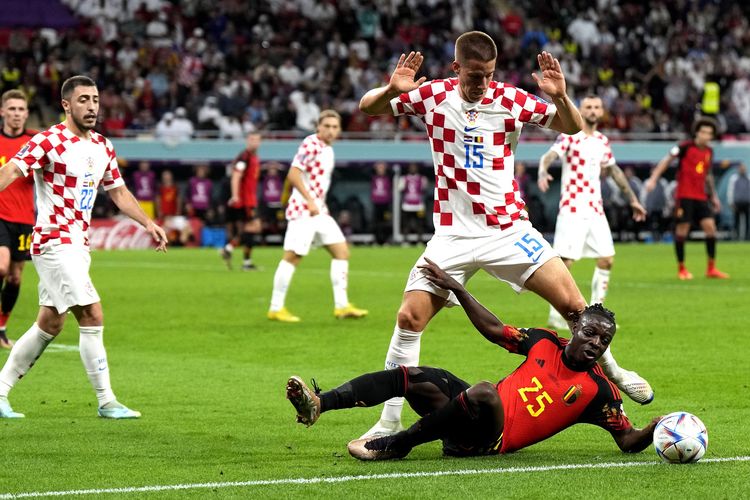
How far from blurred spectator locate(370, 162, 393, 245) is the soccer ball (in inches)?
1106

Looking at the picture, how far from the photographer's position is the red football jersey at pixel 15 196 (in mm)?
12234

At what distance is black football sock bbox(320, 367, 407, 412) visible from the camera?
6.79 m

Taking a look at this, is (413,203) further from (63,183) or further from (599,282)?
(63,183)

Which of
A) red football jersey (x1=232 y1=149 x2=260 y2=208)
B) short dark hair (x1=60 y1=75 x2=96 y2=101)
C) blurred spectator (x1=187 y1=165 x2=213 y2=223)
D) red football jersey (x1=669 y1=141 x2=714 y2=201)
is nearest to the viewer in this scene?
short dark hair (x1=60 y1=75 x2=96 y2=101)

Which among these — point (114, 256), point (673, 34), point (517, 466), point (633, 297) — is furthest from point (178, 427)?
point (673, 34)

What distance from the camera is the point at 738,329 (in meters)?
13.6

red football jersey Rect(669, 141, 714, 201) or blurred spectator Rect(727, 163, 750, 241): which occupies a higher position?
red football jersey Rect(669, 141, 714, 201)

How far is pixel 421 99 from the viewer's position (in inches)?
292

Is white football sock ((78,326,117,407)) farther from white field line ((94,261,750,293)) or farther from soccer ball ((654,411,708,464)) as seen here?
white field line ((94,261,750,293))

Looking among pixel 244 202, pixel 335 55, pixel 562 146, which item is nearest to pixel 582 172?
pixel 562 146

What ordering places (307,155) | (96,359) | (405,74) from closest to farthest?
(405,74), (96,359), (307,155)

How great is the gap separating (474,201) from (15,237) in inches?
247

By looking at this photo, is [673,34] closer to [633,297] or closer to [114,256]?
[114,256]

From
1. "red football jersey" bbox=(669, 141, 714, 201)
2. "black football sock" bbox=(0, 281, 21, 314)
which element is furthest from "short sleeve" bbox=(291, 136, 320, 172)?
"red football jersey" bbox=(669, 141, 714, 201)
